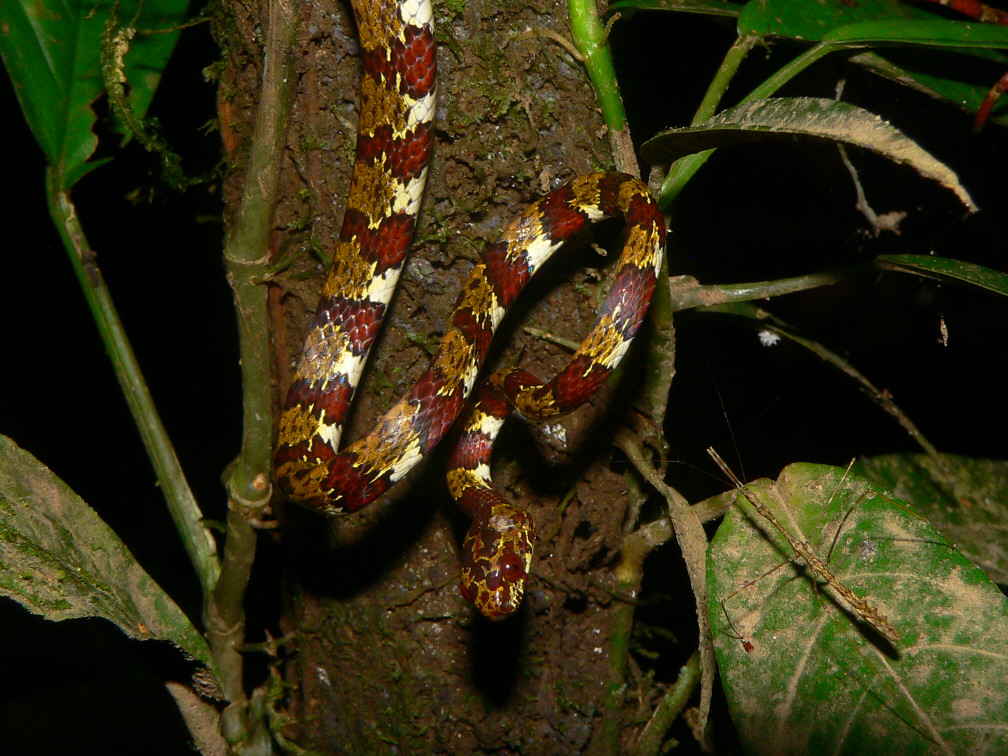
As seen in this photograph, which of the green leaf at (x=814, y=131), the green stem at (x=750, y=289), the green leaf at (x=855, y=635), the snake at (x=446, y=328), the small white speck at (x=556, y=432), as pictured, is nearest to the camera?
the green leaf at (x=814, y=131)

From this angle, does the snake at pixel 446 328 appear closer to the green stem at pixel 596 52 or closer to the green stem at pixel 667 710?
the green stem at pixel 596 52

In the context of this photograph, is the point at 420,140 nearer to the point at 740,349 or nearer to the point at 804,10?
the point at 804,10

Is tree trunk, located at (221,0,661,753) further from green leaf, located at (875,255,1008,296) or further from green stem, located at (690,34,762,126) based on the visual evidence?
green leaf, located at (875,255,1008,296)

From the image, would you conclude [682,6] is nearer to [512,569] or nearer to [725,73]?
[725,73]

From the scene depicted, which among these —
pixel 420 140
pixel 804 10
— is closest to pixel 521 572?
pixel 420 140

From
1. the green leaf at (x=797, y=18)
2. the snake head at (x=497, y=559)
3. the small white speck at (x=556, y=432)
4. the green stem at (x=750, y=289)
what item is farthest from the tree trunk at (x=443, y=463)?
the green leaf at (x=797, y=18)

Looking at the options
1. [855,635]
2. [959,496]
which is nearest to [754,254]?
[959,496]

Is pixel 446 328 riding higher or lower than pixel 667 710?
higher
